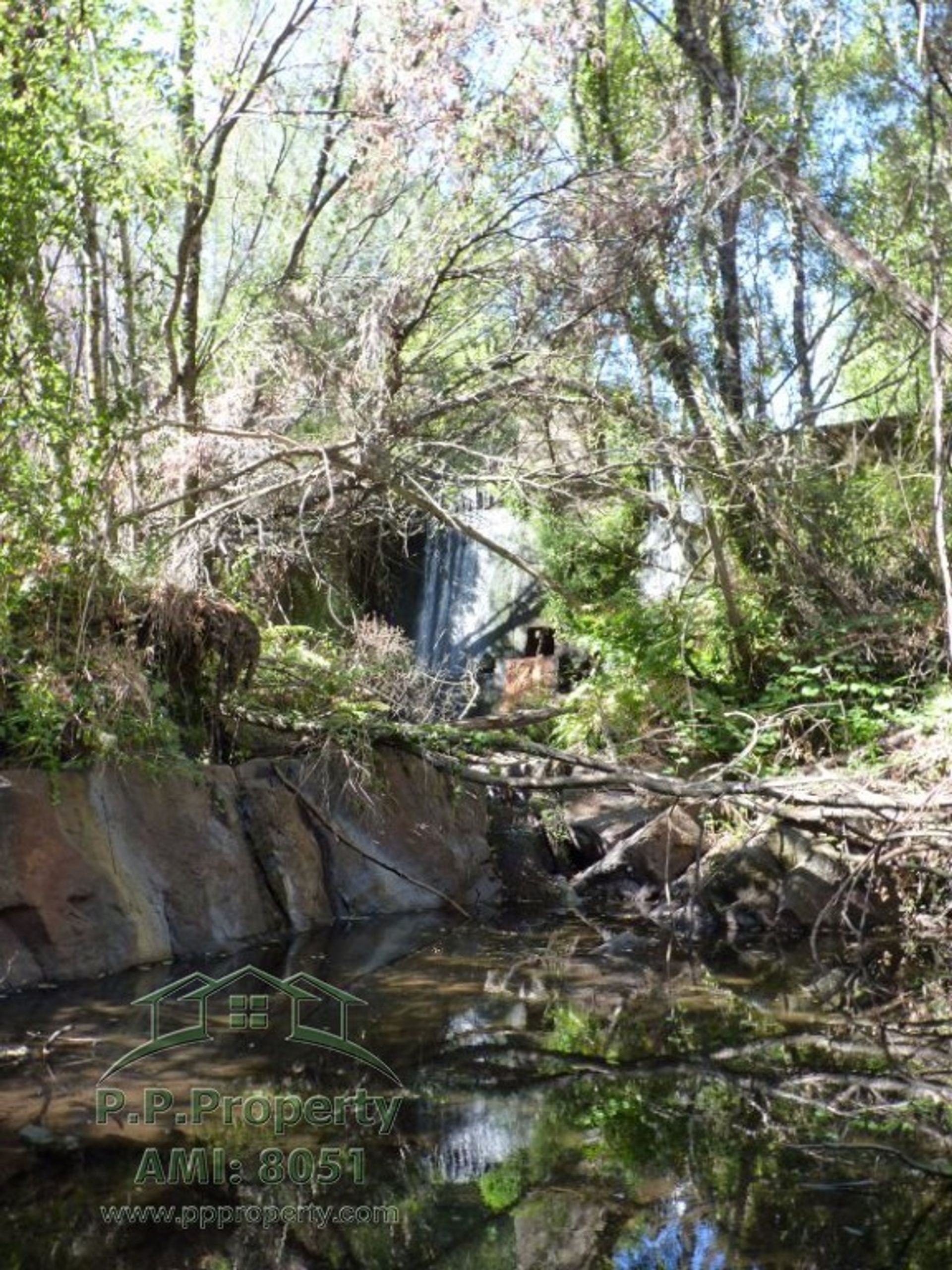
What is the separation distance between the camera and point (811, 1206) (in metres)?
4.21

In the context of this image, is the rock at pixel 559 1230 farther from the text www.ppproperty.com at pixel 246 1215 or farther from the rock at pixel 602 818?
the rock at pixel 602 818

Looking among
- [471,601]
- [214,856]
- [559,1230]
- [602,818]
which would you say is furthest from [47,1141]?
[471,601]

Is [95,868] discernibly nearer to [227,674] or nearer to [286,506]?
[227,674]

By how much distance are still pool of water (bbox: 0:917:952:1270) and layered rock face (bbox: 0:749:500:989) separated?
1.47ft

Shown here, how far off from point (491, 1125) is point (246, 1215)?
4.01 ft

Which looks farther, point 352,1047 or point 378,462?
point 378,462

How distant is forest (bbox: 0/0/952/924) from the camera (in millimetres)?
8570

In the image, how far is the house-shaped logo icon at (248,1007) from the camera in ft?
20.1

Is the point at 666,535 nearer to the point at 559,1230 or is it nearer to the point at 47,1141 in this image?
the point at 47,1141

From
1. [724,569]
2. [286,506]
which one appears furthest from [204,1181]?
[724,569]

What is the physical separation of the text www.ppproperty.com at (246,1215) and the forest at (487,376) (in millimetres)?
4345

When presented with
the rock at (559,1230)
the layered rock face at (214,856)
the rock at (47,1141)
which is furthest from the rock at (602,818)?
the rock at (559,1230)

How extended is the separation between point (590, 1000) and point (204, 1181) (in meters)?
3.33

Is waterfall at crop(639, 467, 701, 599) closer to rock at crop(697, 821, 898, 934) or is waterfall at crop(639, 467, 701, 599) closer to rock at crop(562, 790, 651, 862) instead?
→ rock at crop(562, 790, 651, 862)
